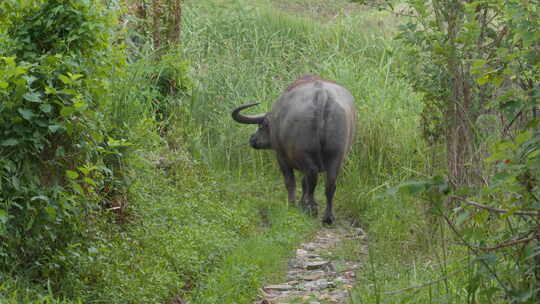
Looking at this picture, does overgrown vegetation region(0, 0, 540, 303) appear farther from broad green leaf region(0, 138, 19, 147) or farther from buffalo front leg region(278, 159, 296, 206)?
buffalo front leg region(278, 159, 296, 206)

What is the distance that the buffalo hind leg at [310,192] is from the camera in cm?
970

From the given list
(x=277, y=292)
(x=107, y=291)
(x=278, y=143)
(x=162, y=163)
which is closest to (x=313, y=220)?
(x=278, y=143)

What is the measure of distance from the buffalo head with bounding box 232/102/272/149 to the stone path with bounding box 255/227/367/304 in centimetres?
259

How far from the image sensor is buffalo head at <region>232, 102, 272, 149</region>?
1120cm

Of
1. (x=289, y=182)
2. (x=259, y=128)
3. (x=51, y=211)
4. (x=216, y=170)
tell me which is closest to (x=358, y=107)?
(x=259, y=128)

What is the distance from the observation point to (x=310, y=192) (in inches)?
387

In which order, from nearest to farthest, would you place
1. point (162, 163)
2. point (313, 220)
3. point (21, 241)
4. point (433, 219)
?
point (21, 241) < point (433, 219) < point (162, 163) < point (313, 220)

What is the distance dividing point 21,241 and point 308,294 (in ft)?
7.61

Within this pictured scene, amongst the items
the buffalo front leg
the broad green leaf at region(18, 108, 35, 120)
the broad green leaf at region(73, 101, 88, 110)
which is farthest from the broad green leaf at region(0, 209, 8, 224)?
the buffalo front leg

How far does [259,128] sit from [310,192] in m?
1.74

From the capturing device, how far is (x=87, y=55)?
17.6 ft

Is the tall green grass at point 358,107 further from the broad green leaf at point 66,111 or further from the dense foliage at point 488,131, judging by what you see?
the broad green leaf at point 66,111

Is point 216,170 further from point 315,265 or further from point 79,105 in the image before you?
point 79,105

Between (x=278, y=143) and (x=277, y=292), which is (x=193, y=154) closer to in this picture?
(x=278, y=143)
